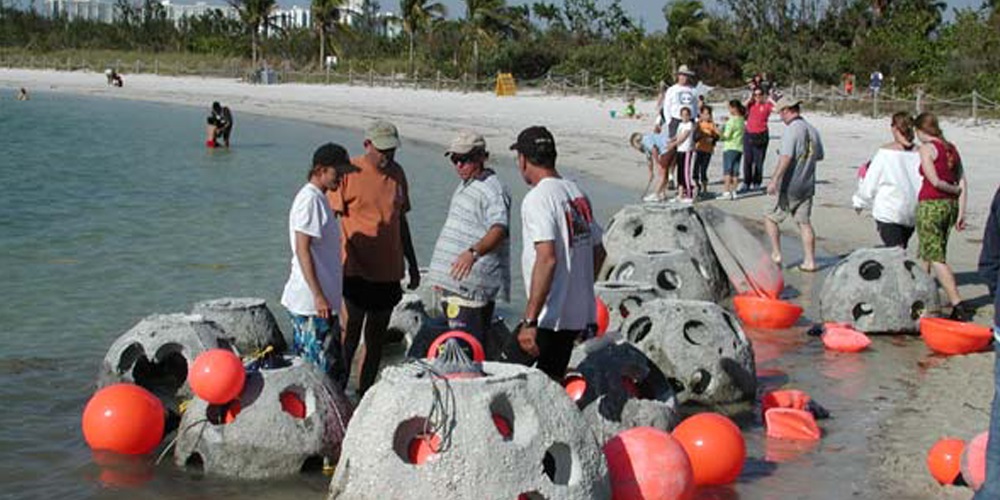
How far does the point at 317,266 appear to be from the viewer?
7.50 metres

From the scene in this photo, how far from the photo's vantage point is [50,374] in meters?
10.2

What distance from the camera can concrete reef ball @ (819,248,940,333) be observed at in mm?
11312

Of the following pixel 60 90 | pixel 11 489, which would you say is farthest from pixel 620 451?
pixel 60 90

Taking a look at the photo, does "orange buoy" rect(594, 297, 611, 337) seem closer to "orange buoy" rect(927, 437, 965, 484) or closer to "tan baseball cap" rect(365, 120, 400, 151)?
"tan baseball cap" rect(365, 120, 400, 151)

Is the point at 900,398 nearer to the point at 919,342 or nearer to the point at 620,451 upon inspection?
the point at 919,342

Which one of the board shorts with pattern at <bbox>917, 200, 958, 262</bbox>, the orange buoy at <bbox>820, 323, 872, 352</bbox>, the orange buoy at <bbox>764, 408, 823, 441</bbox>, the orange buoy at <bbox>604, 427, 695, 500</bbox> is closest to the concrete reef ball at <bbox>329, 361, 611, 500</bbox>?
the orange buoy at <bbox>604, 427, 695, 500</bbox>

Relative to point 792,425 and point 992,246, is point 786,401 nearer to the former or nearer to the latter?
point 792,425

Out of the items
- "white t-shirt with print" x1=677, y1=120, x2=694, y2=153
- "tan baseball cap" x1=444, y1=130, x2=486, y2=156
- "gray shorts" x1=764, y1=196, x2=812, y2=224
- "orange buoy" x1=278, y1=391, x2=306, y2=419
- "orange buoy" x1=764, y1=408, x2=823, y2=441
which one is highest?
"tan baseball cap" x1=444, y1=130, x2=486, y2=156

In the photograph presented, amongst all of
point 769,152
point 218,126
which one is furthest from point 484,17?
point 769,152

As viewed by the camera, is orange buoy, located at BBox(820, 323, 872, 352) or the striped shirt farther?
orange buoy, located at BBox(820, 323, 872, 352)

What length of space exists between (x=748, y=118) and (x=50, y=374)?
46.4ft

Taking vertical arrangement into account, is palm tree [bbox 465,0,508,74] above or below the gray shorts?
above

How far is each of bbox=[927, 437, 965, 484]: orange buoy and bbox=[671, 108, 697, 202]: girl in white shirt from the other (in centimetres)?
1185

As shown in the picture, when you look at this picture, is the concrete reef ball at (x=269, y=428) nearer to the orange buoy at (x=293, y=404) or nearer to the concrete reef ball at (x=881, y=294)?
the orange buoy at (x=293, y=404)
